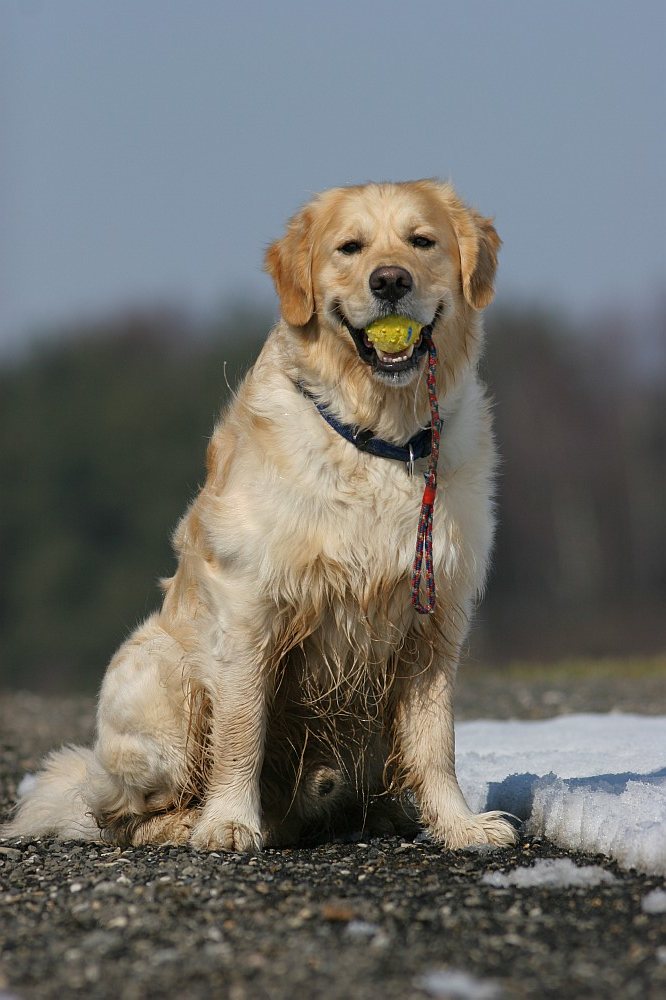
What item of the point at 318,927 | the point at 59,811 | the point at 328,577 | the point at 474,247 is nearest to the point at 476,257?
the point at 474,247

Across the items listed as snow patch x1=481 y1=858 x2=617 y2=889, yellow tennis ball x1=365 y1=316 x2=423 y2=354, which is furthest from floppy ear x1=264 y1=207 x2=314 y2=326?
snow patch x1=481 y1=858 x2=617 y2=889

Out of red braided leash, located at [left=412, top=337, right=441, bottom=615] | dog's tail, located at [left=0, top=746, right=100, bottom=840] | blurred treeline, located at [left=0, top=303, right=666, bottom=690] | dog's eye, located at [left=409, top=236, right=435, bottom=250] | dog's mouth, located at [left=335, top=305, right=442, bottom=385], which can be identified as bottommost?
dog's tail, located at [left=0, top=746, right=100, bottom=840]

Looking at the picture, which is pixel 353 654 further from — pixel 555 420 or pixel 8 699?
pixel 555 420

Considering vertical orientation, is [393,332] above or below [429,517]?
above

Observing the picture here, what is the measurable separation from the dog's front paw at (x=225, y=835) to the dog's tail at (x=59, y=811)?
673mm

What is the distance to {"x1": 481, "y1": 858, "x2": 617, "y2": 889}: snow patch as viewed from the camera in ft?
13.1

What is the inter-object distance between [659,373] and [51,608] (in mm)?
22743

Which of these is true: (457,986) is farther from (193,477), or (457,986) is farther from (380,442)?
(193,477)

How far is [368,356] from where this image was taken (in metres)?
4.80

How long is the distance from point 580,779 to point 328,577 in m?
1.62

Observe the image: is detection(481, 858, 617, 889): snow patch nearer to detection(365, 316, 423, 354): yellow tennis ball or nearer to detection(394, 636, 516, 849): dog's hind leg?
detection(394, 636, 516, 849): dog's hind leg

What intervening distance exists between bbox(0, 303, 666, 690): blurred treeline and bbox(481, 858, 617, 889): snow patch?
2839 cm

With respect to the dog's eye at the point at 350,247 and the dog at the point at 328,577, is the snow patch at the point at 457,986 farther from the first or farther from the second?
the dog's eye at the point at 350,247

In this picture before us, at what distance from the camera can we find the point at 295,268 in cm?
503
